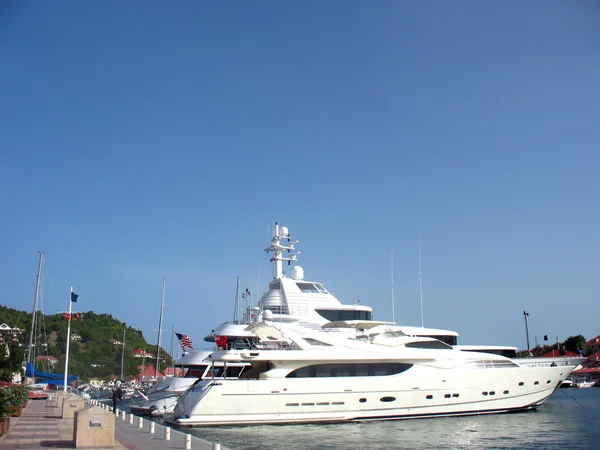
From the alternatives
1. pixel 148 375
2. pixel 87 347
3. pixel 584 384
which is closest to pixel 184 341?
pixel 148 375

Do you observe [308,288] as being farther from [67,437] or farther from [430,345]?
[67,437]

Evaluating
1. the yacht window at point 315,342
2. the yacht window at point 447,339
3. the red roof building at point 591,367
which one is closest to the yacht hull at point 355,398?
the yacht window at point 315,342

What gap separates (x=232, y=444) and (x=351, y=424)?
7.38m

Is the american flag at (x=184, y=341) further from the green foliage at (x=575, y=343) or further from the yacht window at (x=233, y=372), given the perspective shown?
the green foliage at (x=575, y=343)

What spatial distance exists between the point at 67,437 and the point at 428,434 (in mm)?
13899

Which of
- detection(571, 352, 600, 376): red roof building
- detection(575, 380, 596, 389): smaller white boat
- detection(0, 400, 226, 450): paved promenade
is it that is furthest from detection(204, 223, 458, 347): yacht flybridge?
detection(571, 352, 600, 376): red roof building

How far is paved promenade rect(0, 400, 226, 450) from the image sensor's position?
1251 cm

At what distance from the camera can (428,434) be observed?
70.0 feet

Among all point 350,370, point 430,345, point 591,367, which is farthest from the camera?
point 591,367

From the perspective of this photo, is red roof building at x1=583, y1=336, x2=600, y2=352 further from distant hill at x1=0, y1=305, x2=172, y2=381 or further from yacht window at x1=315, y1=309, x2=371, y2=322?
distant hill at x1=0, y1=305, x2=172, y2=381

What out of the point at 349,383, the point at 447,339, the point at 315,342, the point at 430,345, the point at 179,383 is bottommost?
the point at 179,383

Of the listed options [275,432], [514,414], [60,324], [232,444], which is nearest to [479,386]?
[514,414]

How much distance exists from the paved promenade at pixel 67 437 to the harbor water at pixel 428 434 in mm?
2963

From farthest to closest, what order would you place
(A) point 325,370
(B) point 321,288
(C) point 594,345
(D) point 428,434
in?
1. (C) point 594,345
2. (B) point 321,288
3. (A) point 325,370
4. (D) point 428,434
